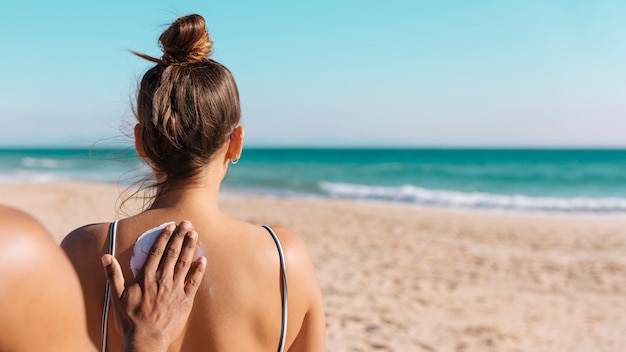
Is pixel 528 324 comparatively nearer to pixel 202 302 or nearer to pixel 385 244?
pixel 385 244

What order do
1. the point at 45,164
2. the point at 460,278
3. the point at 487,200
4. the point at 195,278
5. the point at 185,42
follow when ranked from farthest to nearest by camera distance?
the point at 45,164 < the point at 487,200 < the point at 460,278 < the point at 185,42 < the point at 195,278

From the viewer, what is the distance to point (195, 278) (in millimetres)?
1416

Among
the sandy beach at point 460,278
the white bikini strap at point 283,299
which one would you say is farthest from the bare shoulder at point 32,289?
the sandy beach at point 460,278

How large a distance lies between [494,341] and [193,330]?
471cm

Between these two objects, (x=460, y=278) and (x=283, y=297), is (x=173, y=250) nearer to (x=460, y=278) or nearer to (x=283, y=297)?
(x=283, y=297)

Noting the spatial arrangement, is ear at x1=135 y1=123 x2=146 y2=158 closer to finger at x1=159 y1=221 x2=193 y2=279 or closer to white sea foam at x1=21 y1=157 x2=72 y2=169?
finger at x1=159 y1=221 x2=193 y2=279

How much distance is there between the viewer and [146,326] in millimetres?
1331

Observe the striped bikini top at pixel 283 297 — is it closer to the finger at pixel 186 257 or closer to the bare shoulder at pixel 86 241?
the bare shoulder at pixel 86 241

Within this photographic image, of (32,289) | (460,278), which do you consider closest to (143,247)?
(32,289)

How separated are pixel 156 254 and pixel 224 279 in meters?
0.21

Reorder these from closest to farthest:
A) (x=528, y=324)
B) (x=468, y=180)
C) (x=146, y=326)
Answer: (x=146, y=326), (x=528, y=324), (x=468, y=180)

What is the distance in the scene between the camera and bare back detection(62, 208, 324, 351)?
1.48 metres

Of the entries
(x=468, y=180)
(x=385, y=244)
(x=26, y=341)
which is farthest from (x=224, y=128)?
(x=468, y=180)

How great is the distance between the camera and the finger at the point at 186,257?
1375 millimetres
